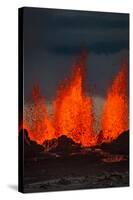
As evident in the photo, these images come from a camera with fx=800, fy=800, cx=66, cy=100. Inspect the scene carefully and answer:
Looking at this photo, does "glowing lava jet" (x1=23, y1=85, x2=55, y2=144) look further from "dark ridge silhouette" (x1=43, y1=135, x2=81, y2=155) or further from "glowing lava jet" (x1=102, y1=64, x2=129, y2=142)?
"glowing lava jet" (x1=102, y1=64, x2=129, y2=142)

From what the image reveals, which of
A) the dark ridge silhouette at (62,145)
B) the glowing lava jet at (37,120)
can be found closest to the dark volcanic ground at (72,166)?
the dark ridge silhouette at (62,145)

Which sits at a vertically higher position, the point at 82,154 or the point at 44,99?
the point at 44,99

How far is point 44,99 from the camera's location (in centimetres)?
976

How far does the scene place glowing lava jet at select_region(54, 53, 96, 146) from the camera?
988 cm

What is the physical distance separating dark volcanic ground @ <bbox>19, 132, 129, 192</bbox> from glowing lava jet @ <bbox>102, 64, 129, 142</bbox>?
119 millimetres

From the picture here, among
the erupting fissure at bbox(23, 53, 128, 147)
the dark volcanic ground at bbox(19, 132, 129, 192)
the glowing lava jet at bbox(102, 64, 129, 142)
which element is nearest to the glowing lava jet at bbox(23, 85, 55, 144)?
the erupting fissure at bbox(23, 53, 128, 147)

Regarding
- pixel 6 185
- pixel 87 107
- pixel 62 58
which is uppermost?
pixel 62 58

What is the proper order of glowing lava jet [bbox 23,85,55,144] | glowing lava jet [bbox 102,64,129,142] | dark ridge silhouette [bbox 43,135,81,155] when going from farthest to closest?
glowing lava jet [bbox 102,64,129,142], dark ridge silhouette [bbox 43,135,81,155], glowing lava jet [bbox 23,85,55,144]

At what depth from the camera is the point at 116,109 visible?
10242 millimetres

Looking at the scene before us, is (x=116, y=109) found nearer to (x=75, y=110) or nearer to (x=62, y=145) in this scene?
(x=75, y=110)

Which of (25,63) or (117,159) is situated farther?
(117,159)

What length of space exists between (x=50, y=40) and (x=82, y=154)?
149cm

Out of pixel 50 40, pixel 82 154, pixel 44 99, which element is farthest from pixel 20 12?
pixel 82 154

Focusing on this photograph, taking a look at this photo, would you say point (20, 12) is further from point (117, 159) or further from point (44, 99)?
point (117, 159)
